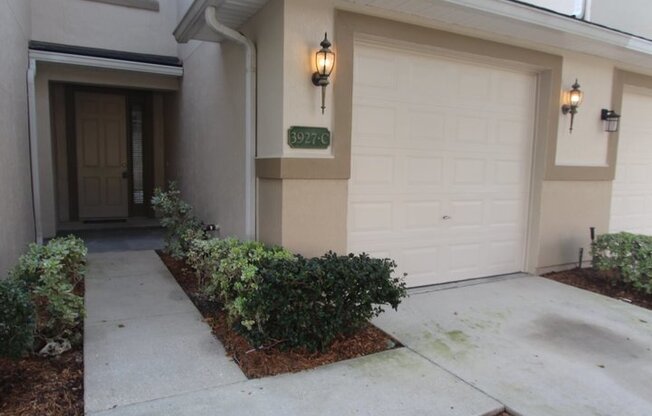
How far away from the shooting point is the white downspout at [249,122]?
176 inches

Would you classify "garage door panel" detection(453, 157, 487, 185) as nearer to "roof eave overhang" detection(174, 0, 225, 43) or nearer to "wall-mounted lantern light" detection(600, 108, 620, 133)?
"wall-mounted lantern light" detection(600, 108, 620, 133)

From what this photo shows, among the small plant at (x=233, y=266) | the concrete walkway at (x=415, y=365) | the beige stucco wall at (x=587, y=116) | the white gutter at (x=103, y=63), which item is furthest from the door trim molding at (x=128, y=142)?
the beige stucco wall at (x=587, y=116)

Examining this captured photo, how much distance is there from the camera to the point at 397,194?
16.0ft

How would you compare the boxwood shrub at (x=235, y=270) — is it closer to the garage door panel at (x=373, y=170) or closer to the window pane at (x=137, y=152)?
the garage door panel at (x=373, y=170)

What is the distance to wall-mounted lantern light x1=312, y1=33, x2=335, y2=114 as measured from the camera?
3982 millimetres

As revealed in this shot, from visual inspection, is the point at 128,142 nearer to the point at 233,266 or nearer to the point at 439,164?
the point at 233,266

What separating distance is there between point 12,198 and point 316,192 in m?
3.10

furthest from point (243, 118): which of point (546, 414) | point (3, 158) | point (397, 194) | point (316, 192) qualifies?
point (546, 414)

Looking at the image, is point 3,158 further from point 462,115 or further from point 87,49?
point 462,115

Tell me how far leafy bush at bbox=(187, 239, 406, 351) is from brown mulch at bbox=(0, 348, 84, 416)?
115 cm

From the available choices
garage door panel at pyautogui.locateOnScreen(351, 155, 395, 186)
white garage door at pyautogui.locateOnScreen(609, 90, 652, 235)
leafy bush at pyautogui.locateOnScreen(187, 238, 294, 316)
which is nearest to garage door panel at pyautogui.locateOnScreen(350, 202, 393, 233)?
garage door panel at pyautogui.locateOnScreen(351, 155, 395, 186)

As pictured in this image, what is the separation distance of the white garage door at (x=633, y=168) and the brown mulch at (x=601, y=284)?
1.33 meters

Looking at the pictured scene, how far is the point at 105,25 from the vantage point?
7.34 m

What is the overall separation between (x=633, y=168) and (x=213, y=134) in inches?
250
